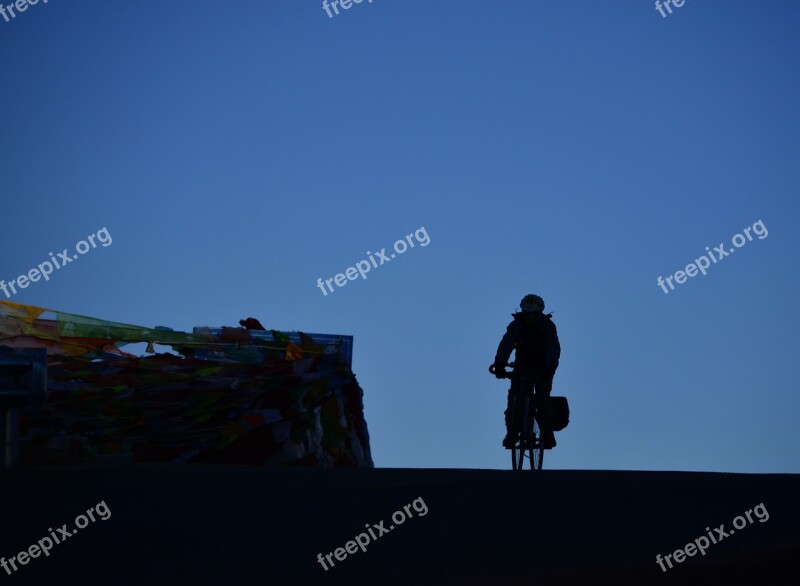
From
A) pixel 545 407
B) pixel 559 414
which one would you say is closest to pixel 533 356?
pixel 545 407

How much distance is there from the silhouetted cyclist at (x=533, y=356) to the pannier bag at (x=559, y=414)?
0.28 ft

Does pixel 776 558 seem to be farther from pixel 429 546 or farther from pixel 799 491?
pixel 799 491

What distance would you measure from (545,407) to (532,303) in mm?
1187

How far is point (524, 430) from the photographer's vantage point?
17047 mm

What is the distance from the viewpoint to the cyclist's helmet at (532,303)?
17125mm

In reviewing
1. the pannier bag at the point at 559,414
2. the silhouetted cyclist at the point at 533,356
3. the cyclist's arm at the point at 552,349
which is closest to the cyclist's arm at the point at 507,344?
the silhouetted cyclist at the point at 533,356

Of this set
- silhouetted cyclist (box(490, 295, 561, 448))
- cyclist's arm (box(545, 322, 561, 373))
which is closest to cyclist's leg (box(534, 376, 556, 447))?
silhouetted cyclist (box(490, 295, 561, 448))

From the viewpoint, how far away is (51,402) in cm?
2112

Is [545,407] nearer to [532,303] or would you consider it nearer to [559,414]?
[559,414]

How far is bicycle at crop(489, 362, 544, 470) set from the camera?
55.9 ft

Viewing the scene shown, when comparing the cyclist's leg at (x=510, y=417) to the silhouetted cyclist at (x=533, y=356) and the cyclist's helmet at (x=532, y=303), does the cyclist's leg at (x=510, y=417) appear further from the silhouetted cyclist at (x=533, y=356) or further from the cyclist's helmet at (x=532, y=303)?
the cyclist's helmet at (x=532, y=303)

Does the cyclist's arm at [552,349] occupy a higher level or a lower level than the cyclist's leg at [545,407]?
higher

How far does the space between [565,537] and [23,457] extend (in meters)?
11.8

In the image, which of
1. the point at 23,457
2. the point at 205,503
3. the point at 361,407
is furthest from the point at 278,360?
the point at 205,503
